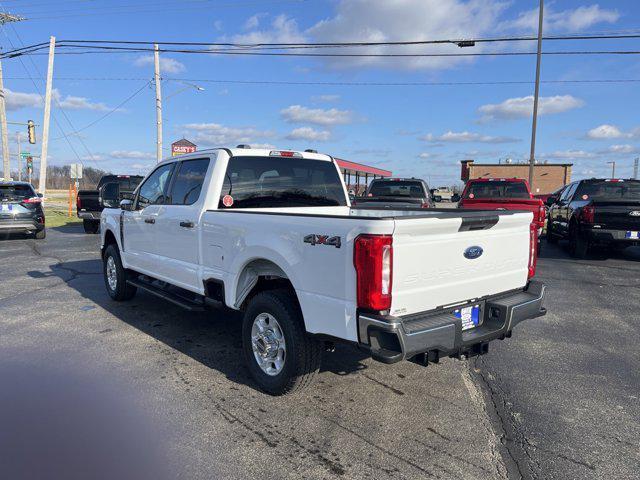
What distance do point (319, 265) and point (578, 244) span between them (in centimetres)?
974

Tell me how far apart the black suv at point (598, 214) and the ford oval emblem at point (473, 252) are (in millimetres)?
8070

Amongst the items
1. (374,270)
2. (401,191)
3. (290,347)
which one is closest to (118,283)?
(290,347)

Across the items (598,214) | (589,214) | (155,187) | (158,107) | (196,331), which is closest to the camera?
(196,331)

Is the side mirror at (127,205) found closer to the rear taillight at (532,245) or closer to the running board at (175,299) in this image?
the running board at (175,299)

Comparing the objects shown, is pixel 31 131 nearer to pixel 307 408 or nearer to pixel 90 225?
pixel 90 225

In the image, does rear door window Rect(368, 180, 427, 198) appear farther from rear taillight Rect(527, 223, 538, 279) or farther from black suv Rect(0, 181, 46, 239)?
black suv Rect(0, 181, 46, 239)

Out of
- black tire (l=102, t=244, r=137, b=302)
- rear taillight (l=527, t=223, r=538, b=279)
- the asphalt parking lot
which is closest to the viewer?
the asphalt parking lot

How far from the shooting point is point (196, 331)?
5.54 m

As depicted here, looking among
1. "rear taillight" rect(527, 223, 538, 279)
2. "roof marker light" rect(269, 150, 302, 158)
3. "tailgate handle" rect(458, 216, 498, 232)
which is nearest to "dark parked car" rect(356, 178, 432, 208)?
"roof marker light" rect(269, 150, 302, 158)

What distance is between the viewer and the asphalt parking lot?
293cm

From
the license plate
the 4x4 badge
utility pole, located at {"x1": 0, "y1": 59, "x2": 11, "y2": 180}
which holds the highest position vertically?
utility pole, located at {"x1": 0, "y1": 59, "x2": 11, "y2": 180}

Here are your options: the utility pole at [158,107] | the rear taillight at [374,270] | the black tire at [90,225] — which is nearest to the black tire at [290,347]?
the rear taillight at [374,270]

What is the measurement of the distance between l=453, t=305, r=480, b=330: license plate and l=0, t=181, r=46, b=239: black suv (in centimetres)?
1388

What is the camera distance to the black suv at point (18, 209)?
13.5 m
